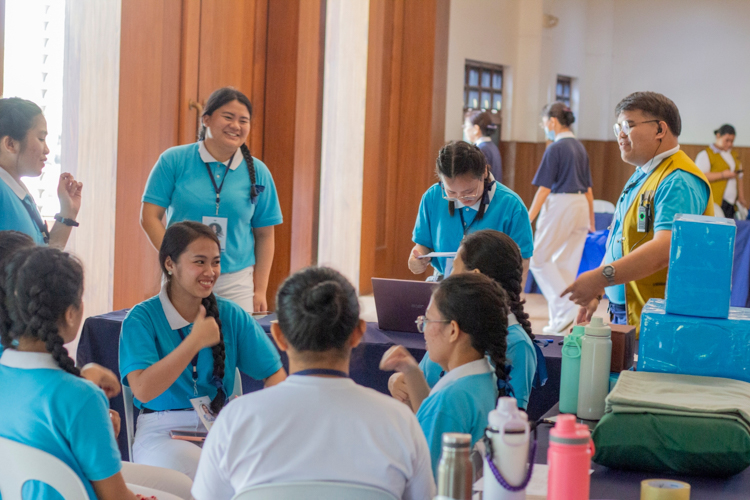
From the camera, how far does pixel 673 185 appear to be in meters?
2.33

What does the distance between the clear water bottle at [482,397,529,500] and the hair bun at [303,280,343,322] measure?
322mm

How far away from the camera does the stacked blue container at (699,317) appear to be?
171cm

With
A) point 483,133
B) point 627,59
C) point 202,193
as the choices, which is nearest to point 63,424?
point 202,193

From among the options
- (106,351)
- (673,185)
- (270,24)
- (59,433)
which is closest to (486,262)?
(673,185)

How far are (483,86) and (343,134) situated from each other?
3.23 m

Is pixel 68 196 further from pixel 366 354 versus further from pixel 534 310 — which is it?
pixel 534 310

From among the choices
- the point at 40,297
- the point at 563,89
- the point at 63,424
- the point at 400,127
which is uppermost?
the point at 563,89

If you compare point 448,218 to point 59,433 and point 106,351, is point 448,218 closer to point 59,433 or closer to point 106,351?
point 106,351

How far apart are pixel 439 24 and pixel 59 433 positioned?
5.78 meters

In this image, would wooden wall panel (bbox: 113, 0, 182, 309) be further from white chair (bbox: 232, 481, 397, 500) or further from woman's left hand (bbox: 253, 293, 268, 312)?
white chair (bbox: 232, 481, 397, 500)

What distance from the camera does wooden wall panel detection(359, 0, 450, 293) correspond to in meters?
6.28

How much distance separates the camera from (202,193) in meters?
2.92

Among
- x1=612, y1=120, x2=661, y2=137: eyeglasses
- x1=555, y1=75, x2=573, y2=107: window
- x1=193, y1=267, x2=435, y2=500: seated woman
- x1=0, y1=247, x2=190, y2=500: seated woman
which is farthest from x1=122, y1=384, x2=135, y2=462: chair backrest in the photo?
x1=555, y1=75, x2=573, y2=107: window

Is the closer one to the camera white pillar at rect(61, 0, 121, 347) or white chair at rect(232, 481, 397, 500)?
white chair at rect(232, 481, 397, 500)
